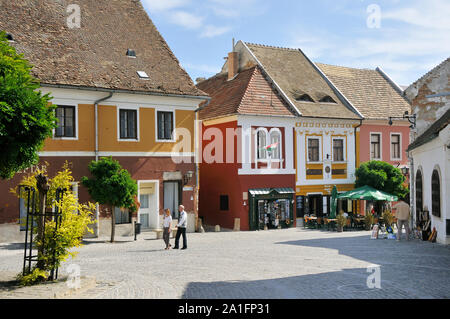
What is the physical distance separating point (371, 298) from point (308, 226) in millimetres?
20792

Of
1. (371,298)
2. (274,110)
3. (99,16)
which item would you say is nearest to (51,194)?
(371,298)

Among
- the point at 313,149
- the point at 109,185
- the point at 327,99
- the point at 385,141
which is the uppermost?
the point at 327,99

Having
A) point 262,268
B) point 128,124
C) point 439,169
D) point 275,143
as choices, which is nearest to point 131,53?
point 128,124

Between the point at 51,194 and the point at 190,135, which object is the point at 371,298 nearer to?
the point at 51,194

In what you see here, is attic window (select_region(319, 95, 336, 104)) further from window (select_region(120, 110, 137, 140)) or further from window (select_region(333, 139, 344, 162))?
window (select_region(120, 110, 137, 140))

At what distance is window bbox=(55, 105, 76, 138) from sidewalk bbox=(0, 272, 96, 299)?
1244 centimetres

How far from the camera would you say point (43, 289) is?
34.5 feet

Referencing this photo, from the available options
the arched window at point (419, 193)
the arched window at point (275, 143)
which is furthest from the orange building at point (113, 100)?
the arched window at point (419, 193)

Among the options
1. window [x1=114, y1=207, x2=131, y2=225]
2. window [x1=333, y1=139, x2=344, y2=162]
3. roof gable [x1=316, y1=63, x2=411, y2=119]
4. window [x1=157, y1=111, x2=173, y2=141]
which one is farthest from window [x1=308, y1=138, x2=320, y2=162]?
window [x1=114, y1=207, x2=131, y2=225]

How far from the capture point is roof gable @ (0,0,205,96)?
2342 centimetres

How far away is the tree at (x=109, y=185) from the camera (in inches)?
830

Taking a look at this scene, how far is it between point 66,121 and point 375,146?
67.5 ft

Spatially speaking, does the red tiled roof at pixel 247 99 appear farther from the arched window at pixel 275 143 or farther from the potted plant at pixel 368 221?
the potted plant at pixel 368 221

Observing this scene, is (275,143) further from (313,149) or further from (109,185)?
(109,185)
